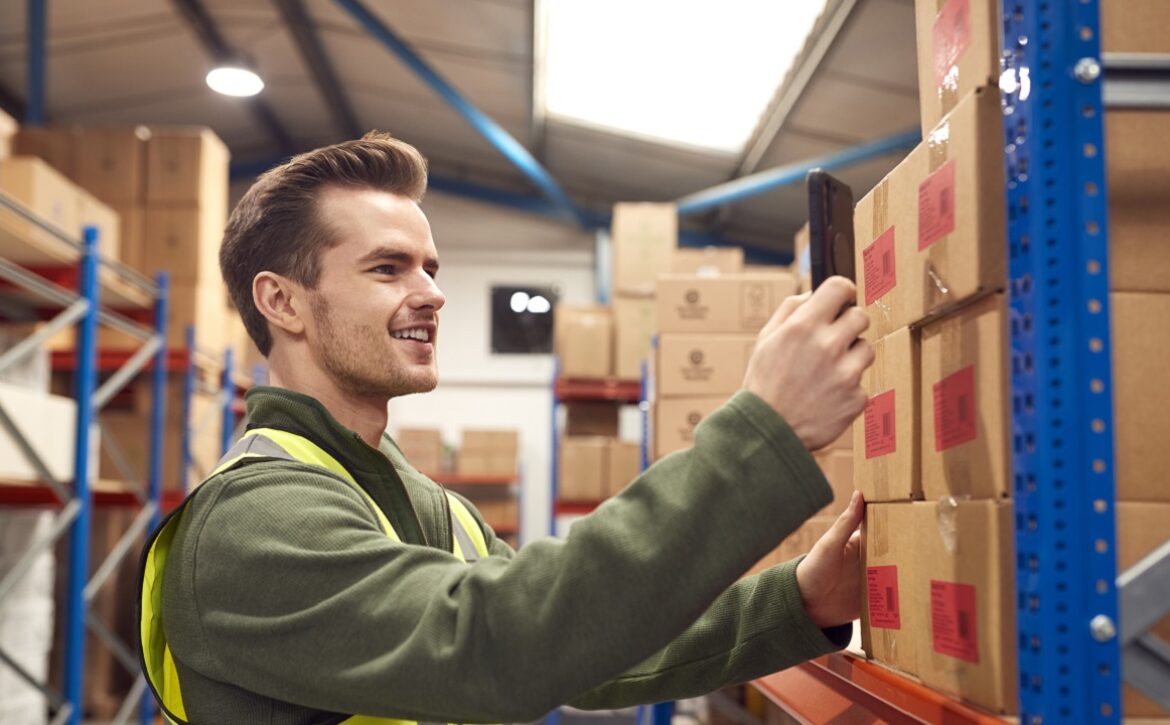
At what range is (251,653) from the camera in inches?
60.7

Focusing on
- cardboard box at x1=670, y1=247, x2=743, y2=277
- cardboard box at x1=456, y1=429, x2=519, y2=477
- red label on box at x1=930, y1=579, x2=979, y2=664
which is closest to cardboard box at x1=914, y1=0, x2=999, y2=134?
red label on box at x1=930, y1=579, x2=979, y2=664

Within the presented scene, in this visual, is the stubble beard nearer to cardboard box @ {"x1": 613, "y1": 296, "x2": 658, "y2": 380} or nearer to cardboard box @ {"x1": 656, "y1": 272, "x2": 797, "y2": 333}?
cardboard box @ {"x1": 656, "y1": 272, "x2": 797, "y2": 333}

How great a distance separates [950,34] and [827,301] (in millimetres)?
483

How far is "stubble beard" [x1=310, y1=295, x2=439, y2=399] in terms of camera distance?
6.69 ft

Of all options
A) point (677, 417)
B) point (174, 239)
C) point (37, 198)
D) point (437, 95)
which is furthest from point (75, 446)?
point (437, 95)

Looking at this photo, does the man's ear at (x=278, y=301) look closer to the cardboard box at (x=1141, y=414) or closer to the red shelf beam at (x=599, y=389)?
the cardboard box at (x=1141, y=414)

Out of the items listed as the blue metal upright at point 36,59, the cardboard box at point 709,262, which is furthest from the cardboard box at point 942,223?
the blue metal upright at point 36,59

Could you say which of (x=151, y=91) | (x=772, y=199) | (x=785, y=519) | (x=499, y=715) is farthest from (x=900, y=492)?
(x=151, y=91)

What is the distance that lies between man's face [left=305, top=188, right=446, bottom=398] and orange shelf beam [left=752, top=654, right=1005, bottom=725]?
890 millimetres

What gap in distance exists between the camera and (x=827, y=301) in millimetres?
1408

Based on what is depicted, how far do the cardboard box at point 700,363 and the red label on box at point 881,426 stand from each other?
324 cm

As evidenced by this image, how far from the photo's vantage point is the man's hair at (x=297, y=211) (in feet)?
6.91

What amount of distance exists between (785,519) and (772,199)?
1004cm

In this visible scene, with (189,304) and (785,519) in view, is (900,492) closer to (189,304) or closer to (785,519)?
(785,519)
